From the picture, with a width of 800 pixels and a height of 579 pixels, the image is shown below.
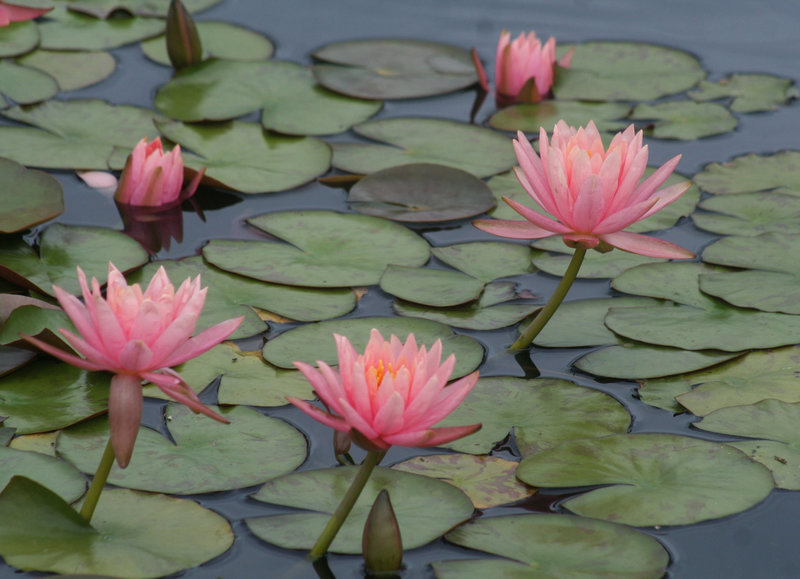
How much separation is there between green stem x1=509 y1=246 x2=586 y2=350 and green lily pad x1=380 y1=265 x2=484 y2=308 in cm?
23

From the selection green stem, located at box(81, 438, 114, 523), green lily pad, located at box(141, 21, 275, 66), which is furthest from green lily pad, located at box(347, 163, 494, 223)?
green stem, located at box(81, 438, 114, 523)

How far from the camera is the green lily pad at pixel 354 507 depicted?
182 centimetres

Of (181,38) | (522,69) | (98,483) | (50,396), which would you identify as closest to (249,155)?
(181,38)

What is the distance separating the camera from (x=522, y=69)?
3.96 meters

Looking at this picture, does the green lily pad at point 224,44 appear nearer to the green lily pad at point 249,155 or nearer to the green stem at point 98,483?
the green lily pad at point 249,155

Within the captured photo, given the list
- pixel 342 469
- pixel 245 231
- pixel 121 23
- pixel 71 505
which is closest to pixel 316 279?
pixel 245 231

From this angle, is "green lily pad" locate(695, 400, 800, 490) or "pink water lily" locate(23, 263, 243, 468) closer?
"pink water lily" locate(23, 263, 243, 468)

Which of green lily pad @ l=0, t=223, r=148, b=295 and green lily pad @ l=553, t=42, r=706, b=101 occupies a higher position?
green lily pad @ l=553, t=42, r=706, b=101

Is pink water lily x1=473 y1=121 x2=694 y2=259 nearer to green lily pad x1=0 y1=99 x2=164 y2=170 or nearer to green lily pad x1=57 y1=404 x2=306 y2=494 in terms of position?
green lily pad x1=57 y1=404 x2=306 y2=494

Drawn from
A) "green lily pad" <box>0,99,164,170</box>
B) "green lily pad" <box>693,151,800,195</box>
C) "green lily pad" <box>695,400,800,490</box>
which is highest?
"green lily pad" <box>693,151,800,195</box>

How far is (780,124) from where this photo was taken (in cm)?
385

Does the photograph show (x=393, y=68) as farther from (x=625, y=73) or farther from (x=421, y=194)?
(x=421, y=194)

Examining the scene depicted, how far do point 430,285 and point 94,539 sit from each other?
1262mm

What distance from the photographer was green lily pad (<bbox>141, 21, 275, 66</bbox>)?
13.7 feet
